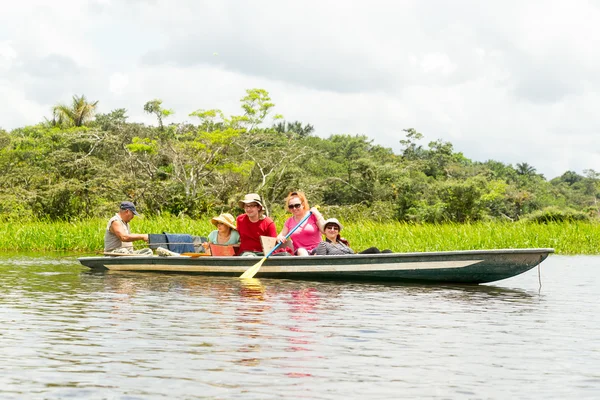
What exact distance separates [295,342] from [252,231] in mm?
4927

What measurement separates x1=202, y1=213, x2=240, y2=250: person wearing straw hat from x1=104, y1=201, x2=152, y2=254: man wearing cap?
2.96 ft

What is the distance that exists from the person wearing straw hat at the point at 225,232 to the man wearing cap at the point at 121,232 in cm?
90

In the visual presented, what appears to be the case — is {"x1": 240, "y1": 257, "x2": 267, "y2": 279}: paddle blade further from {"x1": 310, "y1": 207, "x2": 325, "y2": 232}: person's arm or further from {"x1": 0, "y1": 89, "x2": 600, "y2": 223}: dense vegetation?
{"x1": 0, "y1": 89, "x2": 600, "y2": 223}: dense vegetation

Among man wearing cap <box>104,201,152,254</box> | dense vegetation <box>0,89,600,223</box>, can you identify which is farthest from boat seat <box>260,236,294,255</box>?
dense vegetation <box>0,89,600,223</box>

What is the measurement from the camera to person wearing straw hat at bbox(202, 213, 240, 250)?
10.5 metres

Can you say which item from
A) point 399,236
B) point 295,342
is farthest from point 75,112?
point 295,342

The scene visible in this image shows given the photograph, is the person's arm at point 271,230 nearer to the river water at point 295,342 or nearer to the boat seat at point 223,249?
the boat seat at point 223,249

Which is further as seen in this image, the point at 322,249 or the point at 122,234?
the point at 122,234

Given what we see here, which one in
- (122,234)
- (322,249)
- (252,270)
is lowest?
(252,270)

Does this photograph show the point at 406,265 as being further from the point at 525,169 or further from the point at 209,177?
the point at 525,169

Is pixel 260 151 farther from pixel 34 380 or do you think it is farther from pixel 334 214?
pixel 34 380

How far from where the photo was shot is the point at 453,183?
1111 inches

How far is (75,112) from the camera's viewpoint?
3506 cm

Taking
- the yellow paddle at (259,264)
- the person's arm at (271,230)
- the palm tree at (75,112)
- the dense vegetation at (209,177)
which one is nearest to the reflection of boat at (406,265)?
the yellow paddle at (259,264)
